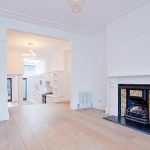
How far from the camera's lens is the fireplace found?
12.2ft

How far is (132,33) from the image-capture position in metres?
4.16

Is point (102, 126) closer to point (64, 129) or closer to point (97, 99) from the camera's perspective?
point (64, 129)

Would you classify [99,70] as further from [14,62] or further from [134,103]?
[14,62]

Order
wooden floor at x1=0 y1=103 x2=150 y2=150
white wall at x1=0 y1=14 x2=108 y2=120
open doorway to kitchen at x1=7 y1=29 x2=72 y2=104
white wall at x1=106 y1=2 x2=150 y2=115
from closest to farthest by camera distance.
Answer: wooden floor at x1=0 y1=103 x2=150 y2=150 < white wall at x1=106 y1=2 x2=150 y2=115 < white wall at x1=0 y1=14 x2=108 y2=120 < open doorway to kitchen at x1=7 y1=29 x2=72 y2=104

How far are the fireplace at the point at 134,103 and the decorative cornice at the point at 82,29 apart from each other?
208 centimetres

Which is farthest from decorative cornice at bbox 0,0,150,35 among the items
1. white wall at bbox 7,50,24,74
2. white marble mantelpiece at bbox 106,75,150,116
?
white wall at bbox 7,50,24,74

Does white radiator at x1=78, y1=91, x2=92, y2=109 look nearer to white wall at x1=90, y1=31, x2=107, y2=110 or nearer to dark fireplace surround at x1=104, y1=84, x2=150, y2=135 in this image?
white wall at x1=90, y1=31, x2=107, y2=110

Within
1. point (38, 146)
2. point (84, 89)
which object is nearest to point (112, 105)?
point (84, 89)

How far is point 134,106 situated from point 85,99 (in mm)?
2156

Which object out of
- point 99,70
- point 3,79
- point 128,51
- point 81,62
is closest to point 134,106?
point 128,51

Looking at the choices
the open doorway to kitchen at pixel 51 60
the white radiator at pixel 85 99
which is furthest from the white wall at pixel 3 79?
the white radiator at pixel 85 99

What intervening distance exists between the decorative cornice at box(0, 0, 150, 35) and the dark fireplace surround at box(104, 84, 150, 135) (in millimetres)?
2065

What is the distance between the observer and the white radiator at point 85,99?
586 cm

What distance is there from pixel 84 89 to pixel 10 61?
457 centimetres
